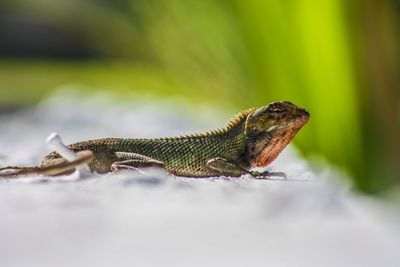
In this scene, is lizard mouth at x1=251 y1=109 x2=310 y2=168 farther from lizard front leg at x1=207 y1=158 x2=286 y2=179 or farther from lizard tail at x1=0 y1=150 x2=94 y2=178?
lizard tail at x1=0 y1=150 x2=94 y2=178

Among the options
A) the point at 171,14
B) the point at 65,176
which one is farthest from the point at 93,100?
the point at 65,176

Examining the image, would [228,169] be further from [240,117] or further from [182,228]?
[182,228]

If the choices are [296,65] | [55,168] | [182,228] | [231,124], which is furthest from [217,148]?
[296,65]

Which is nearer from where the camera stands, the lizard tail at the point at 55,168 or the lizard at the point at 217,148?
the lizard tail at the point at 55,168

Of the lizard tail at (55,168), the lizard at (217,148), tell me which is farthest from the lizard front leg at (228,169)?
the lizard tail at (55,168)

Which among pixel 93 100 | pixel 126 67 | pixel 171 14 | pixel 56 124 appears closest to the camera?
pixel 56 124

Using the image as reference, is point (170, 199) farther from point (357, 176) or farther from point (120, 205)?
point (357, 176)

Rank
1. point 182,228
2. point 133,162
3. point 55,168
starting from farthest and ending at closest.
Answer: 1. point 133,162
2. point 55,168
3. point 182,228

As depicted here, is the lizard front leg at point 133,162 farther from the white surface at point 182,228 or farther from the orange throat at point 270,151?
the white surface at point 182,228
